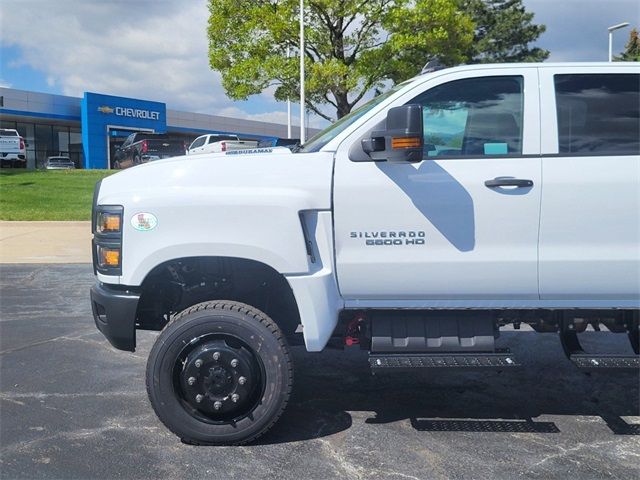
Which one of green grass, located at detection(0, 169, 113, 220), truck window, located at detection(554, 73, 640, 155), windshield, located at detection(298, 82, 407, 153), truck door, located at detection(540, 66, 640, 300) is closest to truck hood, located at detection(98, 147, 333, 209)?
windshield, located at detection(298, 82, 407, 153)

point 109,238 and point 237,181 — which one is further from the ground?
point 237,181

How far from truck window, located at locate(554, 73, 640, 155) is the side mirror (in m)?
0.89

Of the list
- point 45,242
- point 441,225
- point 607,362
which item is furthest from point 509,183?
point 45,242

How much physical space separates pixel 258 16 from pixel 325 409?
21442 millimetres

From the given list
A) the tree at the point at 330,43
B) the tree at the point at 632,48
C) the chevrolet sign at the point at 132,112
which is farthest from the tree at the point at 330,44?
the chevrolet sign at the point at 132,112

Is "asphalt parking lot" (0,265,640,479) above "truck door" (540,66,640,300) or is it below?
below

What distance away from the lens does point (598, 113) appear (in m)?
3.71

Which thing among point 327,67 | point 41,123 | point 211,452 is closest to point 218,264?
point 211,452

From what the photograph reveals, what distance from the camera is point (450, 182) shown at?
3516mm

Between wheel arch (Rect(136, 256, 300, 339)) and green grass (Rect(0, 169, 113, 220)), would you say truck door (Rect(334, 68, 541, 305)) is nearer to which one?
wheel arch (Rect(136, 256, 300, 339))

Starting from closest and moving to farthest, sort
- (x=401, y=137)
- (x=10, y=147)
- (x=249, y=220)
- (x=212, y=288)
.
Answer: (x=401, y=137)
(x=249, y=220)
(x=212, y=288)
(x=10, y=147)

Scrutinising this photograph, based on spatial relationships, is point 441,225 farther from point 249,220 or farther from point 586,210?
point 249,220

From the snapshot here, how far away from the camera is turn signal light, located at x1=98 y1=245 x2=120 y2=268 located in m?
3.59

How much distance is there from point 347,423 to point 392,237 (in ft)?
4.23
